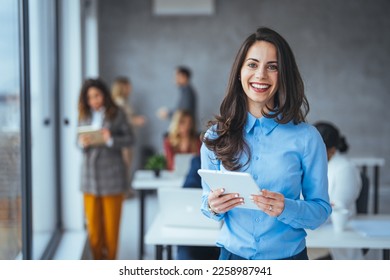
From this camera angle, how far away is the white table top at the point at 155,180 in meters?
3.81

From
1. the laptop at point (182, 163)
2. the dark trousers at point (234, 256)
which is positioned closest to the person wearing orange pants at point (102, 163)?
the laptop at point (182, 163)

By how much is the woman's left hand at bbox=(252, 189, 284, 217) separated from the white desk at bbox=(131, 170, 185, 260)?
91.1 inches

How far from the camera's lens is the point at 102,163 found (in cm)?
387

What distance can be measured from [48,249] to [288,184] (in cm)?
232

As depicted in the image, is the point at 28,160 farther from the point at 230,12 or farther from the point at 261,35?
the point at 230,12

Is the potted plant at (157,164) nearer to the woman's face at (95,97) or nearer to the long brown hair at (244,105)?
the woman's face at (95,97)

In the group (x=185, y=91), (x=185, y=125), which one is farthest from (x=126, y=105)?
(x=185, y=125)

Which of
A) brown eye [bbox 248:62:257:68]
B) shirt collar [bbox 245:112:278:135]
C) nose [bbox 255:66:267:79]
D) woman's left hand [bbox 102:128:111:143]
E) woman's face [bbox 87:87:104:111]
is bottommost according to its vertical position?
woman's left hand [bbox 102:128:111:143]

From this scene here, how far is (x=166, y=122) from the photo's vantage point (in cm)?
741

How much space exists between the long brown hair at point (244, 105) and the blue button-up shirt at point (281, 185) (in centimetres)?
2

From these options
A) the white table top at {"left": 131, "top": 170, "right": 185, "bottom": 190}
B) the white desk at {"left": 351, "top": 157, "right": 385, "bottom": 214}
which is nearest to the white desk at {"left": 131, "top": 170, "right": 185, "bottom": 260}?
the white table top at {"left": 131, "top": 170, "right": 185, "bottom": 190}

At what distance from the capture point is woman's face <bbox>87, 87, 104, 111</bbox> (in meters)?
3.85

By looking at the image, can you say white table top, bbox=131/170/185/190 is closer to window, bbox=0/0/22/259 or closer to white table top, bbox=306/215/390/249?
window, bbox=0/0/22/259

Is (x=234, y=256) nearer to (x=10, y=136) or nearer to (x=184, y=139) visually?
(x=10, y=136)
